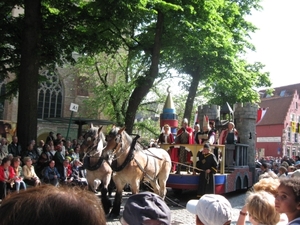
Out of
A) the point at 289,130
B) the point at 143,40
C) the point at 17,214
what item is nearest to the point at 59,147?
the point at 143,40

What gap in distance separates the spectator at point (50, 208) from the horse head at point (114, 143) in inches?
311

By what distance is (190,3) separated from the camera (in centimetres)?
1716

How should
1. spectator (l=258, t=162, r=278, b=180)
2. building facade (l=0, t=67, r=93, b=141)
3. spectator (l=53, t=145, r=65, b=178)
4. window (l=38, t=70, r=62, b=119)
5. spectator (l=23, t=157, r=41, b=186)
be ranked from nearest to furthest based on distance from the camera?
1. spectator (l=258, t=162, r=278, b=180)
2. spectator (l=23, t=157, r=41, b=186)
3. spectator (l=53, t=145, r=65, b=178)
4. building facade (l=0, t=67, r=93, b=141)
5. window (l=38, t=70, r=62, b=119)

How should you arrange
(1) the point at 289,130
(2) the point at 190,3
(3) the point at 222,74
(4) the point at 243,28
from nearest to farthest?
1. (2) the point at 190,3
2. (3) the point at 222,74
3. (4) the point at 243,28
4. (1) the point at 289,130

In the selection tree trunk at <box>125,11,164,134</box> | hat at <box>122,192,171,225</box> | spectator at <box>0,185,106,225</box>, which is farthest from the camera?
tree trunk at <box>125,11,164,134</box>

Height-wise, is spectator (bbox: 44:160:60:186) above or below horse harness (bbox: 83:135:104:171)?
below

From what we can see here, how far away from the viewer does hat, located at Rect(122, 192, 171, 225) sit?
215 centimetres

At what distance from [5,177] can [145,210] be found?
10.2 metres

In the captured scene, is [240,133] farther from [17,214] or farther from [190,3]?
[17,214]

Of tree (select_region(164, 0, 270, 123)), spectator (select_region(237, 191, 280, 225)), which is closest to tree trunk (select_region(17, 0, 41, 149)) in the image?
tree (select_region(164, 0, 270, 123))

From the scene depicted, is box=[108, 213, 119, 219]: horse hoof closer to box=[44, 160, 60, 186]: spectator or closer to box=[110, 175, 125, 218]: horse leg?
box=[110, 175, 125, 218]: horse leg

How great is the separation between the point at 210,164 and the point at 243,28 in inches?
633

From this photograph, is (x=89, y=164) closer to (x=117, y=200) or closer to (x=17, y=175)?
(x=117, y=200)

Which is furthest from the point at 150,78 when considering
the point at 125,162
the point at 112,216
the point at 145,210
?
the point at 145,210
